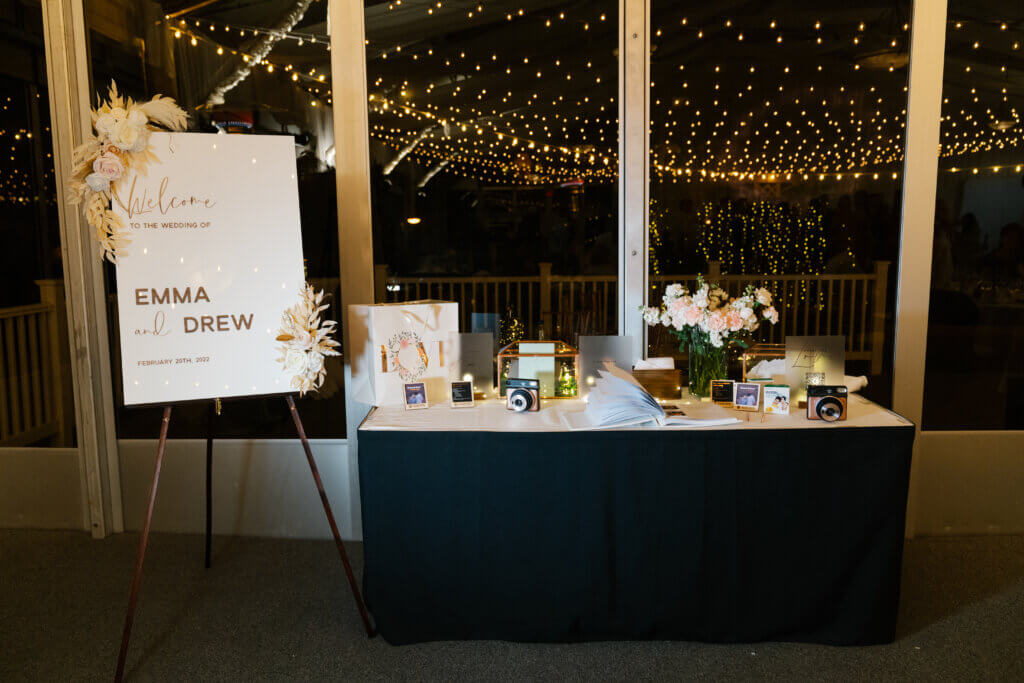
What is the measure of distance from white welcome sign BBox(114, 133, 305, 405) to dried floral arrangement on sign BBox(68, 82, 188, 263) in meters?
0.03

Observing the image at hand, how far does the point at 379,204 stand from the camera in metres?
2.93

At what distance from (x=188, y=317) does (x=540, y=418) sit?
1208 mm

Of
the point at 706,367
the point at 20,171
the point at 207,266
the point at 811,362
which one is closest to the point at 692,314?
the point at 706,367

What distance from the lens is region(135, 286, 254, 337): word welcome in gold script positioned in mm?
2141

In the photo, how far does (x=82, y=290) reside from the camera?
2.94 metres

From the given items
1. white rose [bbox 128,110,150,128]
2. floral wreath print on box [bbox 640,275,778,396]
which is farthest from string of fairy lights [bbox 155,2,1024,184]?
white rose [bbox 128,110,150,128]

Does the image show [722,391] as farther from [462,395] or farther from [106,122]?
[106,122]

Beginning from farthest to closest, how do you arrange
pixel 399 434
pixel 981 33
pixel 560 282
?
pixel 560 282, pixel 981 33, pixel 399 434

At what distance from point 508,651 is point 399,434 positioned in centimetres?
79

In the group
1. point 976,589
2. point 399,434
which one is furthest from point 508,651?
point 976,589

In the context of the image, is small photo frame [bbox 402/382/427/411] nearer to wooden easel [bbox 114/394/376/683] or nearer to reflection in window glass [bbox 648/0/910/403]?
wooden easel [bbox 114/394/376/683]

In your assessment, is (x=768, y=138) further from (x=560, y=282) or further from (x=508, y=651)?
(x=508, y=651)

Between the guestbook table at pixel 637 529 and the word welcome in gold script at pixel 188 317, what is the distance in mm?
572

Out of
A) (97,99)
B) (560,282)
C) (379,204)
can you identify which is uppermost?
(97,99)
